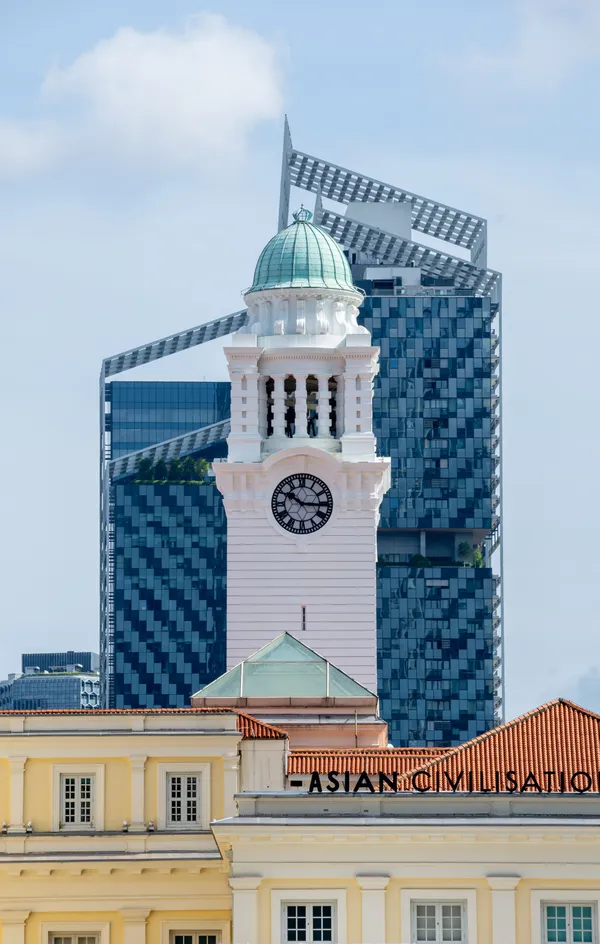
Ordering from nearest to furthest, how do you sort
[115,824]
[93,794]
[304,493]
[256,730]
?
[115,824], [93,794], [256,730], [304,493]

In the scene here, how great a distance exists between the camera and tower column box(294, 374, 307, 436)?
483ft

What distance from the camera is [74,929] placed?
92.8m

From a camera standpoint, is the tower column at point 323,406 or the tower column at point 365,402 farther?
the tower column at point 323,406

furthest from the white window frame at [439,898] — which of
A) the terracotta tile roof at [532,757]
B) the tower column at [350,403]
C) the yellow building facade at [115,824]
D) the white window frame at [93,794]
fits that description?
the tower column at [350,403]

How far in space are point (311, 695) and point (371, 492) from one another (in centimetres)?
2822

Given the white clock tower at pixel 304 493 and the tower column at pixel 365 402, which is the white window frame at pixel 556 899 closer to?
the white clock tower at pixel 304 493

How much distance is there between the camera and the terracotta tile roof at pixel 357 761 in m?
101

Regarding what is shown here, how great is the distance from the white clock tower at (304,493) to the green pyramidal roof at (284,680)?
21.2 m

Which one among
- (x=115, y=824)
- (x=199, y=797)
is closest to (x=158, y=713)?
(x=199, y=797)

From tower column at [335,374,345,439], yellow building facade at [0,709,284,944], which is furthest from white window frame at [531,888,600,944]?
tower column at [335,374,345,439]

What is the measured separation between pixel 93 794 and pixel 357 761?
42.1ft

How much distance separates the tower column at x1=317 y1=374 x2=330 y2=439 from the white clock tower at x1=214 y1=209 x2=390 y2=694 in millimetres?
53

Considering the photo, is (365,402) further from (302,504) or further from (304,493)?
(302,504)

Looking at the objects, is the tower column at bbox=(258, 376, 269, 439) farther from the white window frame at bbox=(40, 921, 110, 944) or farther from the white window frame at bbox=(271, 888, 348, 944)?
the white window frame at bbox=(271, 888, 348, 944)
